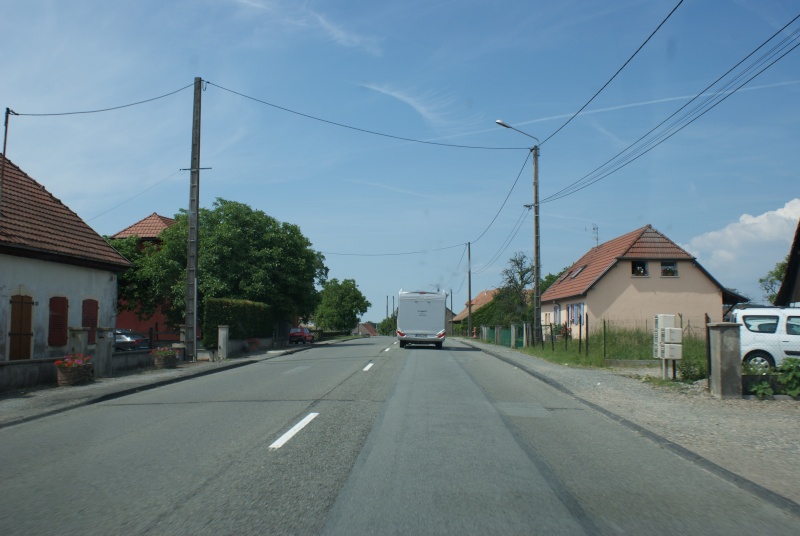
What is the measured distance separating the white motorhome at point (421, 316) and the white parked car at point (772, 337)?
18133 mm

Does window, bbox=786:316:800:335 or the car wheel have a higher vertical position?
window, bbox=786:316:800:335

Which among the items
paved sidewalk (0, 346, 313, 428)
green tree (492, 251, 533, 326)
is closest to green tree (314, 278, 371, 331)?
green tree (492, 251, 533, 326)

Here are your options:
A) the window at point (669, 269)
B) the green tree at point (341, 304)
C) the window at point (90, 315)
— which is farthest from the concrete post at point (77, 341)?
the green tree at point (341, 304)

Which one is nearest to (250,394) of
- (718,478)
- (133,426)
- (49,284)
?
(133,426)

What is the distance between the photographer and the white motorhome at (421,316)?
34.0 m

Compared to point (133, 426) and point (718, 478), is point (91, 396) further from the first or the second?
point (718, 478)

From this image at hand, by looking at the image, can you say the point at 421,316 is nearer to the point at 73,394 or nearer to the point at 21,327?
the point at 21,327

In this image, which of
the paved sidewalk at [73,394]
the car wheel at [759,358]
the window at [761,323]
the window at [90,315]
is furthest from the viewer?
the window at [90,315]

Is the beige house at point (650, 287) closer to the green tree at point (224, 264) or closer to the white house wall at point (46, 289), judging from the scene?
the green tree at point (224, 264)

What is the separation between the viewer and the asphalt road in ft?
16.7

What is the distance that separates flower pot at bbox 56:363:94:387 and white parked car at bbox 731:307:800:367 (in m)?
16.1

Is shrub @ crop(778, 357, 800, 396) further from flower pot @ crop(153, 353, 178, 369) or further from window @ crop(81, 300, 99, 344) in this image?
window @ crop(81, 300, 99, 344)

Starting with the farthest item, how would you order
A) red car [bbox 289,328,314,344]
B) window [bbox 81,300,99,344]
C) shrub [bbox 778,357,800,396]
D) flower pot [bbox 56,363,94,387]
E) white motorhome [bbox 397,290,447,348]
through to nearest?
red car [bbox 289,328,314,344] → white motorhome [bbox 397,290,447,348] → window [bbox 81,300,99,344] → flower pot [bbox 56,363,94,387] → shrub [bbox 778,357,800,396]

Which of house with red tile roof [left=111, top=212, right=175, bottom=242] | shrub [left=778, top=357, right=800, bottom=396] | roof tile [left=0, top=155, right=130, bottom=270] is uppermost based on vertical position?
house with red tile roof [left=111, top=212, right=175, bottom=242]
